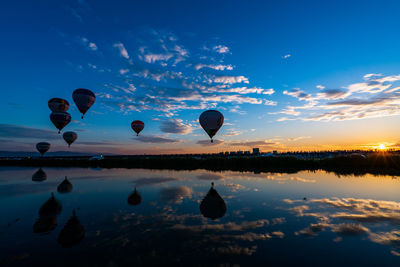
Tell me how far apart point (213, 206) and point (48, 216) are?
336 inches

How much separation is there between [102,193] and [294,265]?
14.5 m

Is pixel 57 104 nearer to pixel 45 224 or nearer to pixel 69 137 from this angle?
pixel 69 137

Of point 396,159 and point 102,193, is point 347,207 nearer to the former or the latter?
point 102,193

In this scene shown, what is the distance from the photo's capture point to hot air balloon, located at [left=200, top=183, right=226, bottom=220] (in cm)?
1056

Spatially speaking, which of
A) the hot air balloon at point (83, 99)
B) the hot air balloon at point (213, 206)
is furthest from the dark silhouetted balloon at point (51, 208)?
the hot air balloon at point (83, 99)

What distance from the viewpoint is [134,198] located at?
14.3 meters

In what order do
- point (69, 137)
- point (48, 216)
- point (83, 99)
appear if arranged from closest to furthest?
1. point (48, 216)
2. point (83, 99)
3. point (69, 137)

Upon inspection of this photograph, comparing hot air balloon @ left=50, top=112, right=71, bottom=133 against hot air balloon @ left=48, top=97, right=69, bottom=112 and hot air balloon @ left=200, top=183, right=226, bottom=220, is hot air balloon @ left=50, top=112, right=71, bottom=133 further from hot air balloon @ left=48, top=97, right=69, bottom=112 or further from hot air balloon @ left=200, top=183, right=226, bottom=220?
hot air balloon @ left=200, top=183, right=226, bottom=220

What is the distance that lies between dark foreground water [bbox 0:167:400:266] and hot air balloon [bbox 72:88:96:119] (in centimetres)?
2928

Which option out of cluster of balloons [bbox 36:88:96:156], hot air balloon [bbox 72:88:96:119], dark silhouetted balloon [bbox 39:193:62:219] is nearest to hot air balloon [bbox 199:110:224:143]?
hot air balloon [bbox 72:88:96:119]

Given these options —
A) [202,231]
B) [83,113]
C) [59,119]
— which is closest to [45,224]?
[202,231]

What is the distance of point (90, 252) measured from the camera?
6598 mm

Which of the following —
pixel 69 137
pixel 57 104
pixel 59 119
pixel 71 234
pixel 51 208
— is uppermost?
pixel 57 104

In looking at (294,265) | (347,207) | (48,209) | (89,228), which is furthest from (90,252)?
(347,207)
